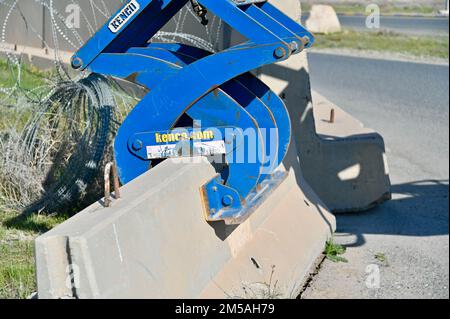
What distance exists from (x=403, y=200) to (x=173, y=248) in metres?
5.84

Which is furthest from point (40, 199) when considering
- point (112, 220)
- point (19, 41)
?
point (19, 41)

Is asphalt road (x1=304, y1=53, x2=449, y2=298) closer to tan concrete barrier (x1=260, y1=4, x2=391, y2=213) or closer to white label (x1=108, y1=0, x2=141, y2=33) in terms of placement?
tan concrete barrier (x1=260, y1=4, x2=391, y2=213)

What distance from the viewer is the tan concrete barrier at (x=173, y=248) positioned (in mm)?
3764

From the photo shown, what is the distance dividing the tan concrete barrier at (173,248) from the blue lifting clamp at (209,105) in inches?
7.5

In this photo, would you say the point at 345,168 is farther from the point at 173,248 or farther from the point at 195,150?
the point at 173,248

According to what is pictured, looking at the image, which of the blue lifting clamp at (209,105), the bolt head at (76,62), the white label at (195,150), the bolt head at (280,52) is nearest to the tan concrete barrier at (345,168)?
the blue lifting clamp at (209,105)

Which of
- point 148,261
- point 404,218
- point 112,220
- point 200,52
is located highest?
point 200,52

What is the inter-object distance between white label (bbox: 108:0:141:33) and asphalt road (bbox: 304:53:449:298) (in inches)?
108

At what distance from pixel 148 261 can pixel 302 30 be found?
2.44 meters

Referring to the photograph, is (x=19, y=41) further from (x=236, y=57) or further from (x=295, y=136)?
(x=236, y=57)

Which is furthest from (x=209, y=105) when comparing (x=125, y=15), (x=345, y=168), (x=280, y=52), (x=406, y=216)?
(x=406, y=216)

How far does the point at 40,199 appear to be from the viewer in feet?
22.6
